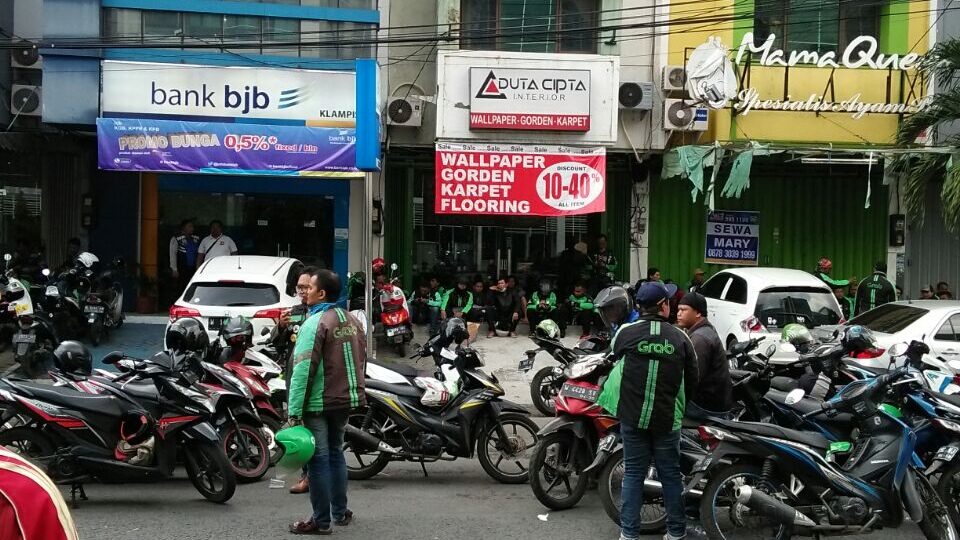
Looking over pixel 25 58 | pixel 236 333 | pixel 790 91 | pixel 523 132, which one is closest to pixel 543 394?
pixel 236 333

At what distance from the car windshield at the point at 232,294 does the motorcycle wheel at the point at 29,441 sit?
5.17 metres

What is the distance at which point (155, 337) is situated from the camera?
1418 cm

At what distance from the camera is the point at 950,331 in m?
10.5

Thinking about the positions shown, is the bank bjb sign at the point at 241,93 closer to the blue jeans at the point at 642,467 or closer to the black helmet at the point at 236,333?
the black helmet at the point at 236,333

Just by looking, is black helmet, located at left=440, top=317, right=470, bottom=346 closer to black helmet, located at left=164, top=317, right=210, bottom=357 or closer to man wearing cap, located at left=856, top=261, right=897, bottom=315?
black helmet, located at left=164, top=317, right=210, bottom=357

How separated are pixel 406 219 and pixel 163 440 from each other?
10.9 m

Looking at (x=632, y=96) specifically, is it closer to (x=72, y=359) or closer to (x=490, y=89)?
(x=490, y=89)

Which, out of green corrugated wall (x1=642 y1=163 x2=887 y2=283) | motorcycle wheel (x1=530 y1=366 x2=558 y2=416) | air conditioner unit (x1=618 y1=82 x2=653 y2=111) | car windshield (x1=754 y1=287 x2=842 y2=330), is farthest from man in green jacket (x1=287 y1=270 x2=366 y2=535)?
green corrugated wall (x1=642 y1=163 x2=887 y2=283)

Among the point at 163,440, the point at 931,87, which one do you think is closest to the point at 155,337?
the point at 163,440

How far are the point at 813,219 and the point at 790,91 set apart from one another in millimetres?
2963

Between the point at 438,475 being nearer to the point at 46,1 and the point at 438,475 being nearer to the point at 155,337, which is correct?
the point at 155,337

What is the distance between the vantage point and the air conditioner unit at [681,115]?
15.1 m

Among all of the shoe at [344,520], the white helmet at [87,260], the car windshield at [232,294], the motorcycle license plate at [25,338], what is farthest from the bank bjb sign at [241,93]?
the shoe at [344,520]

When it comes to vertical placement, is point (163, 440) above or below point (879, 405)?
below
